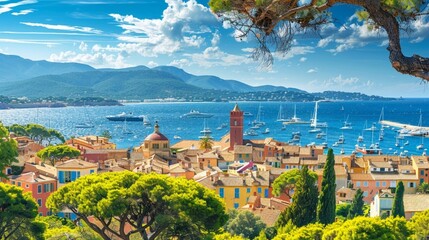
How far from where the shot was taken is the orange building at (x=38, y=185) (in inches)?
1212

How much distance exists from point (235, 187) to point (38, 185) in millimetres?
11105

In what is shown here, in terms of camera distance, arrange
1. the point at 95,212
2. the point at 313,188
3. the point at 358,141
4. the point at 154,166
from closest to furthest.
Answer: the point at 95,212, the point at 313,188, the point at 154,166, the point at 358,141

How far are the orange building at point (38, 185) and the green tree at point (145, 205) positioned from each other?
10.9 m

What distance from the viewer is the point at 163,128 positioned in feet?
449

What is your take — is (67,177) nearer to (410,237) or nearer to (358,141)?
(410,237)

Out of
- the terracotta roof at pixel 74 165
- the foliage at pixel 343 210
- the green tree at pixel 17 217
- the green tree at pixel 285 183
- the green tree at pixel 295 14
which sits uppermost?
the green tree at pixel 295 14

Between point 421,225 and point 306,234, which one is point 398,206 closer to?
point 421,225

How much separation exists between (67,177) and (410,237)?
19.6 metres

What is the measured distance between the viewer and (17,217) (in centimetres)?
1925

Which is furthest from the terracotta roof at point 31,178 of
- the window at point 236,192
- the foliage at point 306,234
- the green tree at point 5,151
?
the foliage at point 306,234

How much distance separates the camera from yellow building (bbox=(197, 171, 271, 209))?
115 ft

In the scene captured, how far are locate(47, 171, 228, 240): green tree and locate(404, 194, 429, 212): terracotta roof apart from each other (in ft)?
51.8

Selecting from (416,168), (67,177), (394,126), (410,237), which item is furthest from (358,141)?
(410,237)

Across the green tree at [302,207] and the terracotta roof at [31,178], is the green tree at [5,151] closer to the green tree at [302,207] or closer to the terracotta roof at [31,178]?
the terracotta roof at [31,178]
